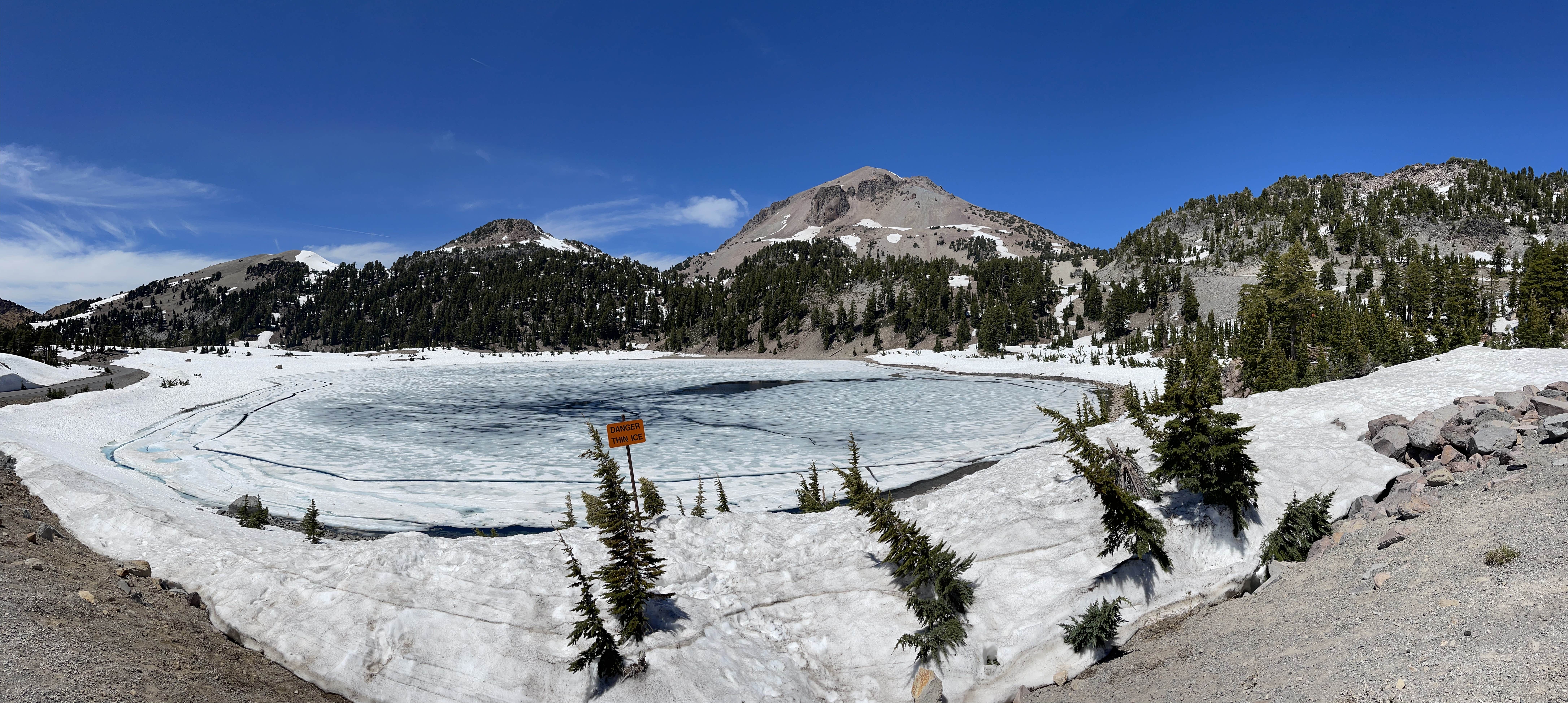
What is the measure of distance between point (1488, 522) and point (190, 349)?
149957 millimetres

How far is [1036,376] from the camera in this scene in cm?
5178

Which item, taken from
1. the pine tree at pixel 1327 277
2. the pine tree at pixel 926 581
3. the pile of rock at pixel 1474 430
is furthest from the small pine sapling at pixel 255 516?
the pine tree at pixel 1327 277

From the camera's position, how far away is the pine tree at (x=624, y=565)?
22.1ft

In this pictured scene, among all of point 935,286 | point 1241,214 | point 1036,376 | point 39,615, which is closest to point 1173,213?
point 1241,214

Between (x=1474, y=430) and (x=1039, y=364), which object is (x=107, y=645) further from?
(x=1039, y=364)

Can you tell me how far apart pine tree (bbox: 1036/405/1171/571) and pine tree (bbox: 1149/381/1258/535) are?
91 cm

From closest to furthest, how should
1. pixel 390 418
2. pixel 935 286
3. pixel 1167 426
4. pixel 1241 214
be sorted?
pixel 1167 426, pixel 390 418, pixel 935 286, pixel 1241 214

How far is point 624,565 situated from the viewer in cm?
697

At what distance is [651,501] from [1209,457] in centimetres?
932

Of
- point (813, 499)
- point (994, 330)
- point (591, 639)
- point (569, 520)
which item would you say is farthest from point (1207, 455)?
point (994, 330)

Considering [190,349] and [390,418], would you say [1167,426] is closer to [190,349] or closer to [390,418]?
[390,418]

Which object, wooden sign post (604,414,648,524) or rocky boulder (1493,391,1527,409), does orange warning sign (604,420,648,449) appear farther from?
rocky boulder (1493,391,1527,409)

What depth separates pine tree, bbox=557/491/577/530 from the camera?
11.4m

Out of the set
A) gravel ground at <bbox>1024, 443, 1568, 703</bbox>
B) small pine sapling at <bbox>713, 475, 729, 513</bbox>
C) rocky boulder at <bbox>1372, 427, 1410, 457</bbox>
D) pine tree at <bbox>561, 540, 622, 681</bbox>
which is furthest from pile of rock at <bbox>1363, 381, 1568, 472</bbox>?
pine tree at <bbox>561, 540, 622, 681</bbox>
